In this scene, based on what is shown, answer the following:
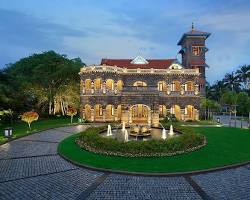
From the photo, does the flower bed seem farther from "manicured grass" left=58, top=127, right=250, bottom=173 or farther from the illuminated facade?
the illuminated facade

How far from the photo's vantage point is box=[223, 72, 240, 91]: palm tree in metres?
71.1

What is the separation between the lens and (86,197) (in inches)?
424

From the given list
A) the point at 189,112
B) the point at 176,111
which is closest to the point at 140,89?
the point at 176,111

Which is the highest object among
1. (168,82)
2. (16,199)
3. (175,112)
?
(168,82)

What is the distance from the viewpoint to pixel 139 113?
131 feet

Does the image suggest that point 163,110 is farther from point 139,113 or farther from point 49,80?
point 49,80

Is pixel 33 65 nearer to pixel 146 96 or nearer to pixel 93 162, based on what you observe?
pixel 146 96

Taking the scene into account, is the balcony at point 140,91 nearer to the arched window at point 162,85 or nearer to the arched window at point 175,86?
the arched window at point 162,85

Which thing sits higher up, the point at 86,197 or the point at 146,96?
the point at 146,96

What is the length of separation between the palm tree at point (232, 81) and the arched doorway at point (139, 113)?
40.4 m

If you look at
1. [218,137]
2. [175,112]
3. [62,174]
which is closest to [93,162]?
[62,174]

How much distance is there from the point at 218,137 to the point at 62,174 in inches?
638

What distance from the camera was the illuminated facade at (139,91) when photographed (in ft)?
125

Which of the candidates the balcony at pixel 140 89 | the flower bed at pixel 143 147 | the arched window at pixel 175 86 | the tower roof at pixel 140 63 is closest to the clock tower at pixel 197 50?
the tower roof at pixel 140 63
